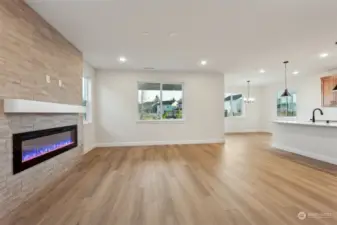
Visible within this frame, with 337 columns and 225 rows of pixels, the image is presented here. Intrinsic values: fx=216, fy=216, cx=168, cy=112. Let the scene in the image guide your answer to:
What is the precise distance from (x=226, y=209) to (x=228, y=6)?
8.67 feet

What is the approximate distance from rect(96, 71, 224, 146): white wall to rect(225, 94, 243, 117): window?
14.1ft

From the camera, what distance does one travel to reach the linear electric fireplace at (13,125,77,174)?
274cm

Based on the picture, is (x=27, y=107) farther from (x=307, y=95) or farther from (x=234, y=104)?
(x=234, y=104)

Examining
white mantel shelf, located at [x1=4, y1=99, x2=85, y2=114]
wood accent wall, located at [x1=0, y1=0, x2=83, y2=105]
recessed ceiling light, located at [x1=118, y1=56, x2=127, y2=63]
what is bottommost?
white mantel shelf, located at [x1=4, y1=99, x2=85, y2=114]

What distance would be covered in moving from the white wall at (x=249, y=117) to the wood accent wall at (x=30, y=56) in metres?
9.24

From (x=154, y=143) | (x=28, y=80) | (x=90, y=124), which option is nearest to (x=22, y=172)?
(x=28, y=80)

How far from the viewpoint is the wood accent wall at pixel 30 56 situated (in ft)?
8.30

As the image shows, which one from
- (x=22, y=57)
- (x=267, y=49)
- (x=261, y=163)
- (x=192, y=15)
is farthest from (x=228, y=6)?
(x=261, y=163)

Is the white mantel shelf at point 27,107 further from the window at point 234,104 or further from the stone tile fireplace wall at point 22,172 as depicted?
the window at point 234,104

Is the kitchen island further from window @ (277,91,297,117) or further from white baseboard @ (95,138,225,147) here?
window @ (277,91,297,117)

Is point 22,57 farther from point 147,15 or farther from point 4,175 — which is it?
point 147,15

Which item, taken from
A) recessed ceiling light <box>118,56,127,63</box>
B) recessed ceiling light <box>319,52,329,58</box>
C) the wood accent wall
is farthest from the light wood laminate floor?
recessed ceiling light <box>319,52,329,58</box>

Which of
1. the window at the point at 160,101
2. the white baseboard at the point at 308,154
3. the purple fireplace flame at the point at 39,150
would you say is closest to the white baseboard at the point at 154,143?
the window at the point at 160,101

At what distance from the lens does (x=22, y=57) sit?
2.86m
